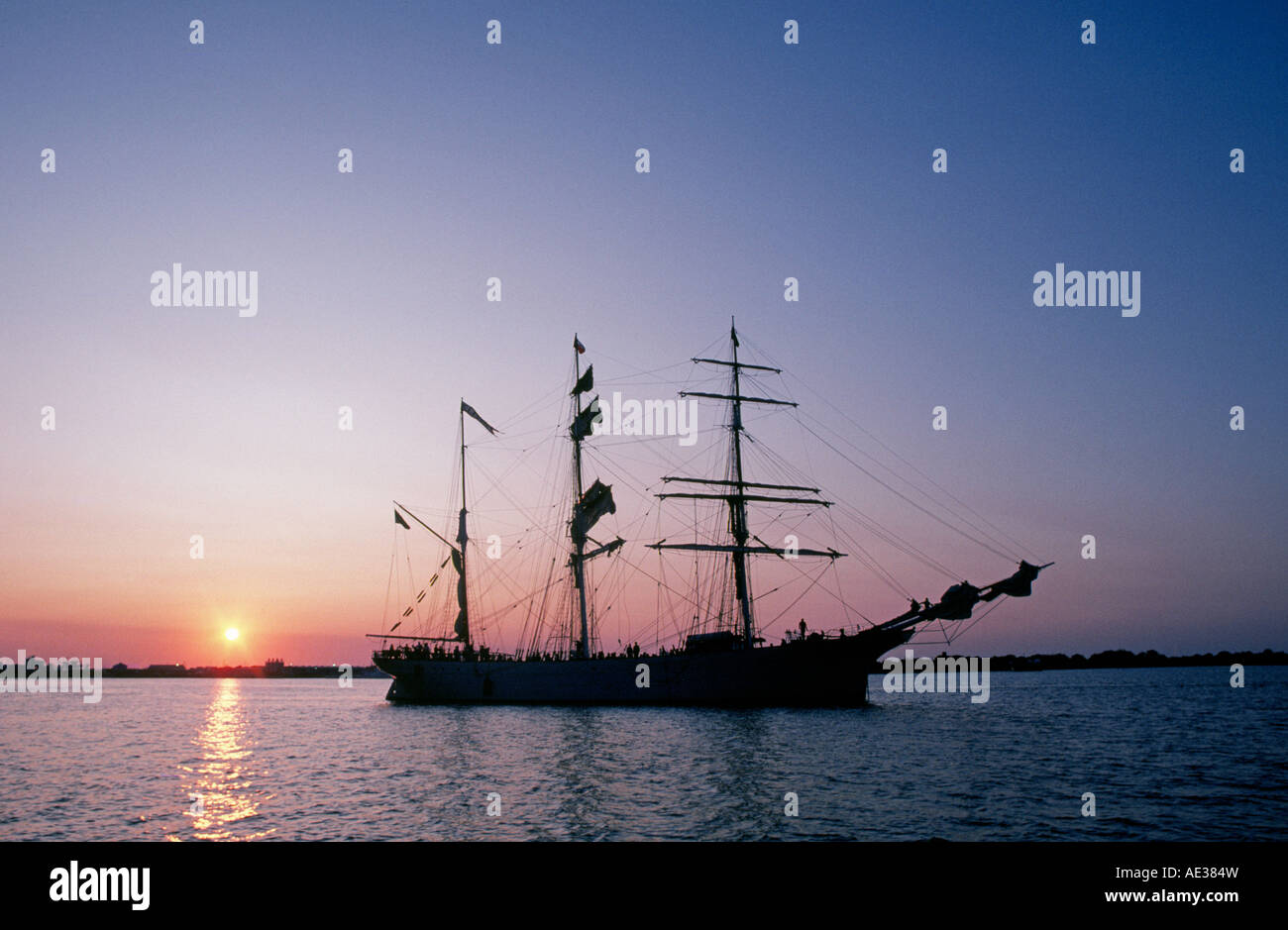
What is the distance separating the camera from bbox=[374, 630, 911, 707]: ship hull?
233 feet

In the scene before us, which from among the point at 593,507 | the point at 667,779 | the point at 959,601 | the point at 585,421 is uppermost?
the point at 585,421

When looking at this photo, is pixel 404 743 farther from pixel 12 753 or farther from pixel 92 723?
pixel 92 723

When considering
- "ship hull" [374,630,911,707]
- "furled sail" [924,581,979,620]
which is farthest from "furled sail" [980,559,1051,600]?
"ship hull" [374,630,911,707]

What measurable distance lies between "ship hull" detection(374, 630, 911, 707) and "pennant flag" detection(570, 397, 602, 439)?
2211 centimetres

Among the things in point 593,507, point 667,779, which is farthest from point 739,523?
point 667,779

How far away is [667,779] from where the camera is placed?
3331 centimetres

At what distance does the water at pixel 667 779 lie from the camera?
25.2m

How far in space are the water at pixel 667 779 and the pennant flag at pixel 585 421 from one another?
3163cm

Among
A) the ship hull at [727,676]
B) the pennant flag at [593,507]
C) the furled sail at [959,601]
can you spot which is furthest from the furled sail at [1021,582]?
the pennant flag at [593,507]

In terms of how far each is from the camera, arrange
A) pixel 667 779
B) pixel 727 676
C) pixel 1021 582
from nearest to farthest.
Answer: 1. pixel 667 779
2. pixel 1021 582
3. pixel 727 676

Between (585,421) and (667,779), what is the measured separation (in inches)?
2260

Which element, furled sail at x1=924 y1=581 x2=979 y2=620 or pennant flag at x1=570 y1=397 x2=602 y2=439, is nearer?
furled sail at x1=924 y1=581 x2=979 y2=620

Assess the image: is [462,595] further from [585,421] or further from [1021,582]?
[1021,582]

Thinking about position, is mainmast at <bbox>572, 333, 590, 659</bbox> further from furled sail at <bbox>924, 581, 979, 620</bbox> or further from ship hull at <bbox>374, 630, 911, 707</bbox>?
furled sail at <bbox>924, 581, 979, 620</bbox>
